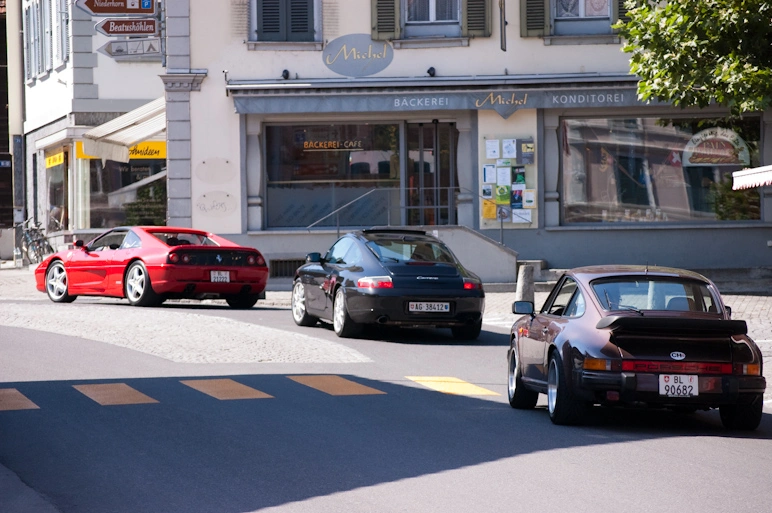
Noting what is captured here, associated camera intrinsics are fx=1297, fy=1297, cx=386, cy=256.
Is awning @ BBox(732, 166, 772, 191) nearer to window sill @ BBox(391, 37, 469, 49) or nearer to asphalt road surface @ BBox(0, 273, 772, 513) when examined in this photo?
asphalt road surface @ BBox(0, 273, 772, 513)

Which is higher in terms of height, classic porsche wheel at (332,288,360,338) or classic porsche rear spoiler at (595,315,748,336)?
classic porsche rear spoiler at (595,315,748,336)

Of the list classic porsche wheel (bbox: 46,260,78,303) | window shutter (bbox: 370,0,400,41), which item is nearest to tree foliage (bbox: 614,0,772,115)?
window shutter (bbox: 370,0,400,41)

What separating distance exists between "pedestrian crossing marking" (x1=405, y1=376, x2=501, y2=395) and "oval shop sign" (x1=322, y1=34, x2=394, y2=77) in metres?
16.0

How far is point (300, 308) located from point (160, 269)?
3270 mm

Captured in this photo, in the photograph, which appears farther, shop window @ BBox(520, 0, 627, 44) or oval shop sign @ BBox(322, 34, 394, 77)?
oval shop sign @ BBox(322, 34, 394, 77)

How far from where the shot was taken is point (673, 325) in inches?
351

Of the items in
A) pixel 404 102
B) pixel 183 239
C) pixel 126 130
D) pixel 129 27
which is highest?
pixel 129 27

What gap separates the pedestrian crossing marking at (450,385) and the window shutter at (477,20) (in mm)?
16191

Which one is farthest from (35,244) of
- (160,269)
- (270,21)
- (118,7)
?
(160,269)

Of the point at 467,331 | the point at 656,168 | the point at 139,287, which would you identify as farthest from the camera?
the point at 656,168

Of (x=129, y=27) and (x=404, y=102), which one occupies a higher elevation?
(x=129, y=27)

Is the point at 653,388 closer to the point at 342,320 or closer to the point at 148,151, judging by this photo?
the point at 342,320

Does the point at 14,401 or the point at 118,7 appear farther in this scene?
the point at 118,7

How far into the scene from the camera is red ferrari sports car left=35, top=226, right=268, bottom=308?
2027cm
